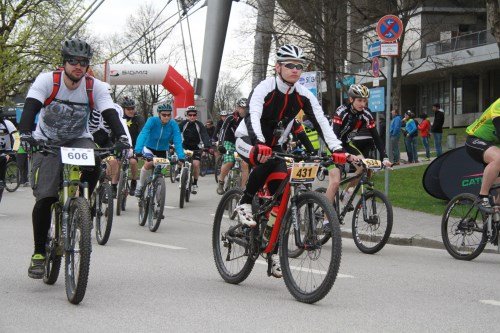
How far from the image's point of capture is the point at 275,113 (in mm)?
7594

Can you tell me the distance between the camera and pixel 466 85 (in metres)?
55.0

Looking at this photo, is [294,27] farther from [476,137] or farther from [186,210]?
[476,137]

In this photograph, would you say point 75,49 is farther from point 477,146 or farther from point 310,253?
point 477,146

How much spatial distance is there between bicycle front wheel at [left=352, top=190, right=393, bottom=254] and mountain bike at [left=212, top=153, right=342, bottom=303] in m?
2.84

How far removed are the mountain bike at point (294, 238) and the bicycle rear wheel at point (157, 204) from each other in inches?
197

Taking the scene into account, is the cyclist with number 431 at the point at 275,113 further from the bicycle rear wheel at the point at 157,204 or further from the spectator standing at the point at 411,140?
the spectator standing at the point at 411,140

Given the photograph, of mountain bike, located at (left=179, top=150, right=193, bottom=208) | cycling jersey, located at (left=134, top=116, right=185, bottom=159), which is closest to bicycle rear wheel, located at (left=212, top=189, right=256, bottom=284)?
cycling jersey, located at (left=134, top=116, right=185, bottom=159)

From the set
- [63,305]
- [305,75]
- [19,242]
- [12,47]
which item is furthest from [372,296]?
[12,47]

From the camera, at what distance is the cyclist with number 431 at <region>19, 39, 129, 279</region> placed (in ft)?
22.8

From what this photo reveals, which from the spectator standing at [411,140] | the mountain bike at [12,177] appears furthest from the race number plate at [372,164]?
the spectator standing at [411,140]

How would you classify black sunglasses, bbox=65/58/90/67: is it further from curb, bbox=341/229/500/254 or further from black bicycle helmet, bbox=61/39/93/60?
curb, bbox=341/229/500/254

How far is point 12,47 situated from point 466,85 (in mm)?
27845

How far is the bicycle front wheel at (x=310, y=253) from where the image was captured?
243 inches

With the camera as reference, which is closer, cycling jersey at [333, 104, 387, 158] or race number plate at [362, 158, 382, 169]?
race number plate at [362, 158, 382, 169]
